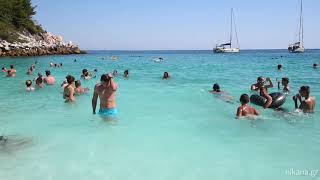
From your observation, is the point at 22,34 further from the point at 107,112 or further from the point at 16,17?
the point at 107,112

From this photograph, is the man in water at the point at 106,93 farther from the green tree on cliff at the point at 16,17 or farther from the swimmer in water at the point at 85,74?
the green tree on cliff at the point at 16,17

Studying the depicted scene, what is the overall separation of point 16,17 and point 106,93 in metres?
65.2

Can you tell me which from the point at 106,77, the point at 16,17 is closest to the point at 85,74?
the point at 106,77

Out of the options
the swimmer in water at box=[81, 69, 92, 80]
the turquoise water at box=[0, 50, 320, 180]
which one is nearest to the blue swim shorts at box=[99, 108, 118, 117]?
the turquoise water at box=[0, 50, 320, 180]

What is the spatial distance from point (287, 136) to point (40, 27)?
76.1 metres

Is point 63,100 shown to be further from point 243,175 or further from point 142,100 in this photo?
point 243,175

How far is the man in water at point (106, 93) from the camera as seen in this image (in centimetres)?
909

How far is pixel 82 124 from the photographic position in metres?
9.72

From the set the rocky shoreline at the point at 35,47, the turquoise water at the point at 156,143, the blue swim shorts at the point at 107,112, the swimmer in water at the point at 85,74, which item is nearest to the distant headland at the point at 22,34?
the rocky shoreline at the point at 35,47

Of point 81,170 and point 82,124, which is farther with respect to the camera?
point 82,124

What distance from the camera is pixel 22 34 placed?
221 feet

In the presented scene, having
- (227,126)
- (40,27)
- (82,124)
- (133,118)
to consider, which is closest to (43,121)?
(82,124)

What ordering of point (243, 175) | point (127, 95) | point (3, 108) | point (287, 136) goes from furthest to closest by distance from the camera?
point (127, 95), point (3, 108), point (287, 136), point (243, 175)

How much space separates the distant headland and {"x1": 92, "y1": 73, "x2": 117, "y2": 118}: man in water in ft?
164
